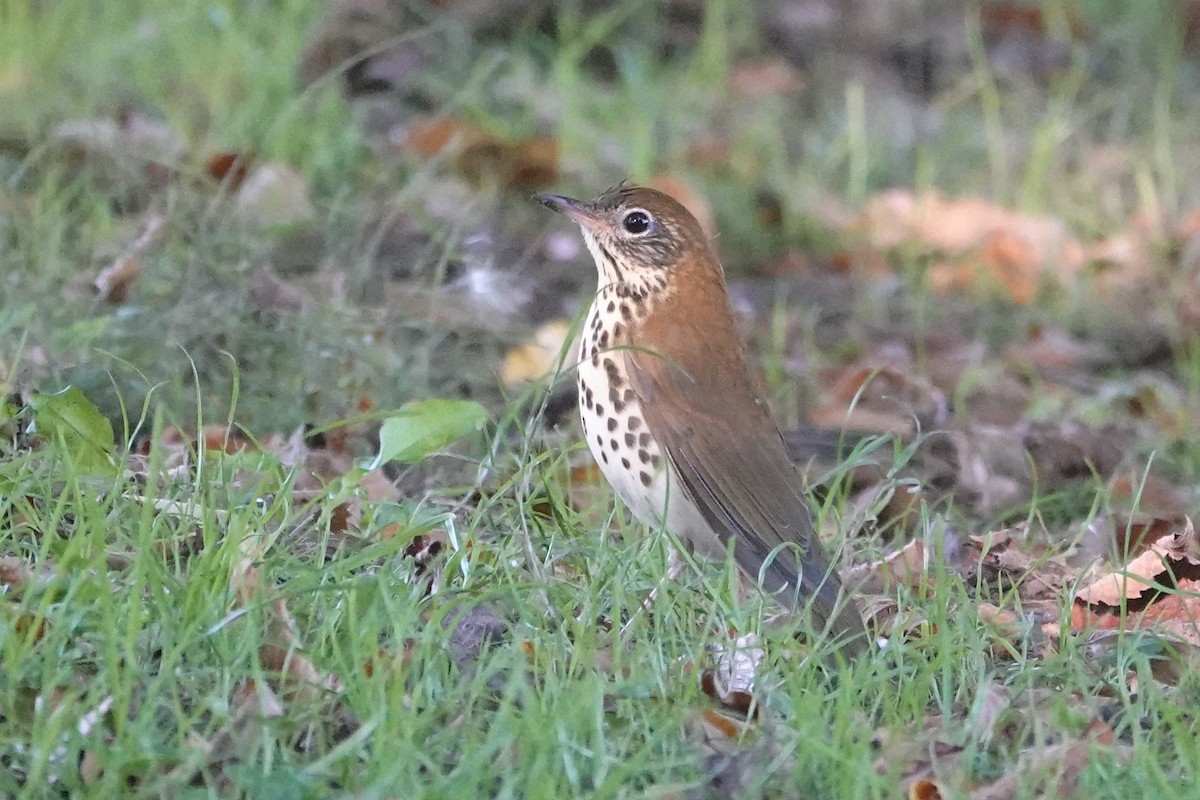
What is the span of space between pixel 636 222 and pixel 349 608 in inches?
54.6

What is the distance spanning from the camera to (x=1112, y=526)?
13.7 ft

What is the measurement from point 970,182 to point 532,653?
464cm

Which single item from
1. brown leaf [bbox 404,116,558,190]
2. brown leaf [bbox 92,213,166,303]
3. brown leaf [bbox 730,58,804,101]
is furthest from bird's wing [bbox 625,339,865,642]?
brown leaf [bbox 730,58,804,101]

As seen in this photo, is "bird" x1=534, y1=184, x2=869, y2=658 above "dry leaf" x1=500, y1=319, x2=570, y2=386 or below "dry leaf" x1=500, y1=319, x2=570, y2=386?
above

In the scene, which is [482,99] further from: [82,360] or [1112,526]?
[1112,526]

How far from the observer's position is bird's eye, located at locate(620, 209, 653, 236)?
420 cm

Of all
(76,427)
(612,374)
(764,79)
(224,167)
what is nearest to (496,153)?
(224,167)

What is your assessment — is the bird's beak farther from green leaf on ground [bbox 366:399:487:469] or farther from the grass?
green leaf on ground [bbox 366:399:487:469]

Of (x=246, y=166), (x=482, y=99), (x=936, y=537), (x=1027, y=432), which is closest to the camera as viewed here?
(x=936, y=537)

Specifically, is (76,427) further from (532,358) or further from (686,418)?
(532,358)

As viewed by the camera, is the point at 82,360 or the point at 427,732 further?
the point at 82,360

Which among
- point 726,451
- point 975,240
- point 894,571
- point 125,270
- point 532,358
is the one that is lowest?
point 975,240

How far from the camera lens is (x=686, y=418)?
3.89 m

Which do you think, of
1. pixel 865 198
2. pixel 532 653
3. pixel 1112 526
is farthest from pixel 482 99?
pixel 532 653
